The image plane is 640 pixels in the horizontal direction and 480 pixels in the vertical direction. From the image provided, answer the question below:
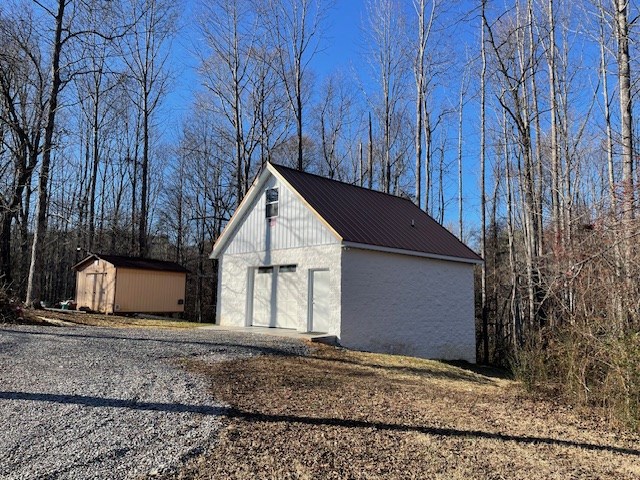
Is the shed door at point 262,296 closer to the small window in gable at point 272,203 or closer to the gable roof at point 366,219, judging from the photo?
the small window in gable at point 272,203

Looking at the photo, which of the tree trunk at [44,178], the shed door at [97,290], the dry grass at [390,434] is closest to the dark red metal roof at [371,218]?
the dry grass at [390,434]

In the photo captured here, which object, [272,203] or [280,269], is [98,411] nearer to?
[280,269]

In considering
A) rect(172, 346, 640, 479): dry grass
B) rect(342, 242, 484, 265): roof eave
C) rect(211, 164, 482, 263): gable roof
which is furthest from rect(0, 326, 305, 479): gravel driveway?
rect(211, 164, 482, 263): gable roof

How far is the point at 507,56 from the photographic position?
46.8ft

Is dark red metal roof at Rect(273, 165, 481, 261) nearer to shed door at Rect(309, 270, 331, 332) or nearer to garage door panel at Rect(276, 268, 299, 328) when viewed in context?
shed door at Rect(309, 270, 331, 332)

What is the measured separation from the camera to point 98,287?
22516 mm

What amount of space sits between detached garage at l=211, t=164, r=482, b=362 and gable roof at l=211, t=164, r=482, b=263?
1.9 inches

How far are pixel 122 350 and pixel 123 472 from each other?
5.43 m

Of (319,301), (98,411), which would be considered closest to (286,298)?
(319,301)

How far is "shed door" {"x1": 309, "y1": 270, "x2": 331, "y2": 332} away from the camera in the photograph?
13.8 meters

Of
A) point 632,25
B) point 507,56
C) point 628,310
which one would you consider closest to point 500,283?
point 507,56

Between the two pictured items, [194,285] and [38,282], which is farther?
[194,285]

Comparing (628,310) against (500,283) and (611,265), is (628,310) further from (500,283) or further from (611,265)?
(500,283)

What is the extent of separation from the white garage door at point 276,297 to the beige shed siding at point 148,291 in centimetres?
853
